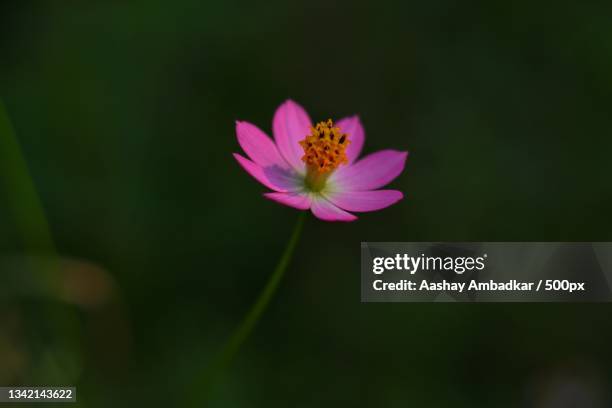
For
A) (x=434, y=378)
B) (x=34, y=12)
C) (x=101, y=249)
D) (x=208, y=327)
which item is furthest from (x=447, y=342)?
(x=34, y=12)

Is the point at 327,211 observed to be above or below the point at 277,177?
below

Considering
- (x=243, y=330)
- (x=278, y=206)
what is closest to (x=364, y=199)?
(x=243, y=330)

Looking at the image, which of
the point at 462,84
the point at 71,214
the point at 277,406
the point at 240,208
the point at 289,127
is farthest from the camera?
the point at 462,84

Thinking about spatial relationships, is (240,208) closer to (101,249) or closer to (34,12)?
(101,249)

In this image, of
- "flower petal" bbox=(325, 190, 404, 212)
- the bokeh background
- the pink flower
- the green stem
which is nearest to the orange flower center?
the pink flower

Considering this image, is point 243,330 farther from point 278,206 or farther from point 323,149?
point 278,206

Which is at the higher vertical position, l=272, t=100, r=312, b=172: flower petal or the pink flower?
l=272, t=100, r=312, b=172: flower petal

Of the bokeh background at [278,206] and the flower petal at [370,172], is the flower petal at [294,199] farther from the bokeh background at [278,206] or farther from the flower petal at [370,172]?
the bokeh background at [278,206]

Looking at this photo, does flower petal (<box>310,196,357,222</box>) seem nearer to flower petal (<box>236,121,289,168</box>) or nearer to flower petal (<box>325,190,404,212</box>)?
flower petal (<box>325,190,404,212</box>)
